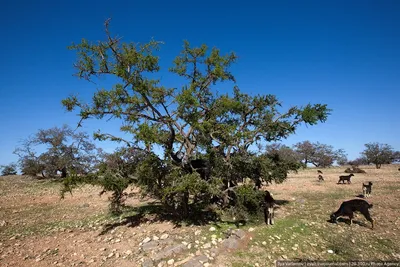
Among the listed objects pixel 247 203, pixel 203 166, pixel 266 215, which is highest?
pixel 203 166

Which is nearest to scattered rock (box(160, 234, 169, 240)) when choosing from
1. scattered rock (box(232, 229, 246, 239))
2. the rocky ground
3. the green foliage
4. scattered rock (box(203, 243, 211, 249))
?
the rocky ground

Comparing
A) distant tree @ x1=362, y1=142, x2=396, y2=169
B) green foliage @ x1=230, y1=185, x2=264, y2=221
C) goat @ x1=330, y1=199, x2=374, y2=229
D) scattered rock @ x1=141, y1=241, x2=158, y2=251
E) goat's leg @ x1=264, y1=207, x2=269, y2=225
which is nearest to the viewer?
scattered rock @ x1=141, y1=241, x2=158, y2=251

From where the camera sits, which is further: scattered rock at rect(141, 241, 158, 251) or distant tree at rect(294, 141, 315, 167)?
distant tree at rect(294, 141, 315, 167)

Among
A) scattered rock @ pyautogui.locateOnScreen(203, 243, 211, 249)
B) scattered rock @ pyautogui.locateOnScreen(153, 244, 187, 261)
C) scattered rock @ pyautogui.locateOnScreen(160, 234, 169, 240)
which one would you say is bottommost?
scattered rock @ pyautogui.locateOnScreen(153, 244, 187, 261)

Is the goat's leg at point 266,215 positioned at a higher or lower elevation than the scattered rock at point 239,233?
higher

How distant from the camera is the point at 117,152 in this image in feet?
34.0

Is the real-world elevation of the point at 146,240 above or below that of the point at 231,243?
below

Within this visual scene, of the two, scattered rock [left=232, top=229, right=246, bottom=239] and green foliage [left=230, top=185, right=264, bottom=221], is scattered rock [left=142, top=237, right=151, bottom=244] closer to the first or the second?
scattered rock [left=232, top=229, right=246, bottom=239]

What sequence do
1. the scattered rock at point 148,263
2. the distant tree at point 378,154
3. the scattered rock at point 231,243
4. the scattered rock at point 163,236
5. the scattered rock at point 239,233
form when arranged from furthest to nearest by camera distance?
1. the distant tree at point 378,154
2. the scattered rock at point 163,236
3. the scattered rock at point 239,233
4. the scattered rock at point 231,243
5. the scattered rock at point 148,263

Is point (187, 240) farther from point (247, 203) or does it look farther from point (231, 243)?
point (247, 203)

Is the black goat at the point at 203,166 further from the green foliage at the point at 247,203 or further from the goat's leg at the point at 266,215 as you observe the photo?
the goat's leg at the point at 266,215

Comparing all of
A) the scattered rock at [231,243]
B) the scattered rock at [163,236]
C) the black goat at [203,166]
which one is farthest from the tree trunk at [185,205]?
the scattered rock at [231,243]

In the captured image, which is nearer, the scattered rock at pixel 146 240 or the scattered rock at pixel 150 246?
the scattered rock at pixel 150 246

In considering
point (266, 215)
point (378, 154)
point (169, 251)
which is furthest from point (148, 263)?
point (378, 154)
